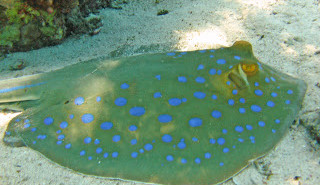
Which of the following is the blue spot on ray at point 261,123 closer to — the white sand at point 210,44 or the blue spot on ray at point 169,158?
the white sand at point 210,44

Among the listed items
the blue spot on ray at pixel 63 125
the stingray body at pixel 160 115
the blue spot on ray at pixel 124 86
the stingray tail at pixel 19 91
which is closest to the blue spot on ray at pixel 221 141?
the stingray body at pixel 160 115

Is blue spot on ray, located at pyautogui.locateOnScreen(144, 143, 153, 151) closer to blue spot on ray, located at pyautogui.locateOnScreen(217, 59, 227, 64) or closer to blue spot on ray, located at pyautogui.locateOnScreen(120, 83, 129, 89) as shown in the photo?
blue spot on ray, located at pyautogui.locateOnScreen(120, 83, 129, 89)

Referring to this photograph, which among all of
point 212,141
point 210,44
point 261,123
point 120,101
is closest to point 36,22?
point 120,101

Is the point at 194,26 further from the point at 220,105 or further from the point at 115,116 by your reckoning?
the point at 115,116

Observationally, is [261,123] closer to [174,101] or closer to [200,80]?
[200,80]

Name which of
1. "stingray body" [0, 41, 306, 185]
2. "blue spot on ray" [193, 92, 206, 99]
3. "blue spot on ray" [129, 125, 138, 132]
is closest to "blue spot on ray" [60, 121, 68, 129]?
"stingray body" [0, 41, 306, 185]

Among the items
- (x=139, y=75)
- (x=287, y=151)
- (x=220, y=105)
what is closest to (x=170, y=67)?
(x=139, y=75)
